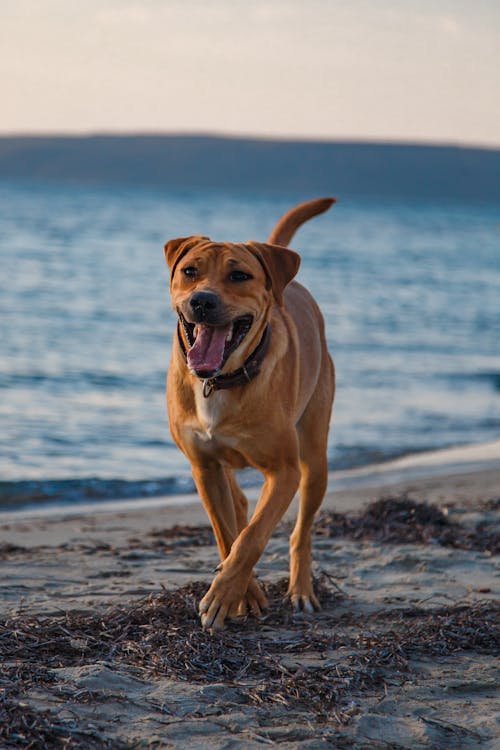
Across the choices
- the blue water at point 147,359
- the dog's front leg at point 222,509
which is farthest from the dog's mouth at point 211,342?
the blue water at point 147,359

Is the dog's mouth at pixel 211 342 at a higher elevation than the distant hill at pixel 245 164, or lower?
lower

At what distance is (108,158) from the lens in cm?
10512

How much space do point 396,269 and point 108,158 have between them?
2837 inches

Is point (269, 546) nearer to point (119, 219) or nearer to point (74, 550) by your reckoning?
point (74, 550)

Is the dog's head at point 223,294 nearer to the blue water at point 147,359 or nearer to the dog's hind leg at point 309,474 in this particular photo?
the dog's hind leg at point 309,474

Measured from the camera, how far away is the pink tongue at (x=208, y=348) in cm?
429

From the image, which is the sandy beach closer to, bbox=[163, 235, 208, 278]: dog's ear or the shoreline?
the shoreline

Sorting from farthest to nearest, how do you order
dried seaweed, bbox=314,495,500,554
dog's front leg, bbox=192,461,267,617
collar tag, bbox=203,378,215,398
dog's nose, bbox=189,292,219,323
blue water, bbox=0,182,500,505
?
blue water, bbox=0,182,500,505
dried seaweed, bbox=314,495,500,554
dog's front leg, bbox=192,461,267,617
collar tag, bbox=203,378,215,398
dog's nose, bbox=189,292,219,323

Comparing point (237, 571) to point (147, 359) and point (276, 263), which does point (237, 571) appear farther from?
point (147, 359)

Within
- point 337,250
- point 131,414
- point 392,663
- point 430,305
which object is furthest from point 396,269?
point 392,663

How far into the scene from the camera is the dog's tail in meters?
5.72

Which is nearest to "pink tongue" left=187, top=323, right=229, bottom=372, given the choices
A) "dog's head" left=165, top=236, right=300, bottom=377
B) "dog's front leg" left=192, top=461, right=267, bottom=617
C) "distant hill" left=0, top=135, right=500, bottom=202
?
"dog's head" left=165, top=236, right=300, bottom=377

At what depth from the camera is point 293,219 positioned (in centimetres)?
575

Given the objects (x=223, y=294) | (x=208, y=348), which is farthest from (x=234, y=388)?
(x=223, y=294)
